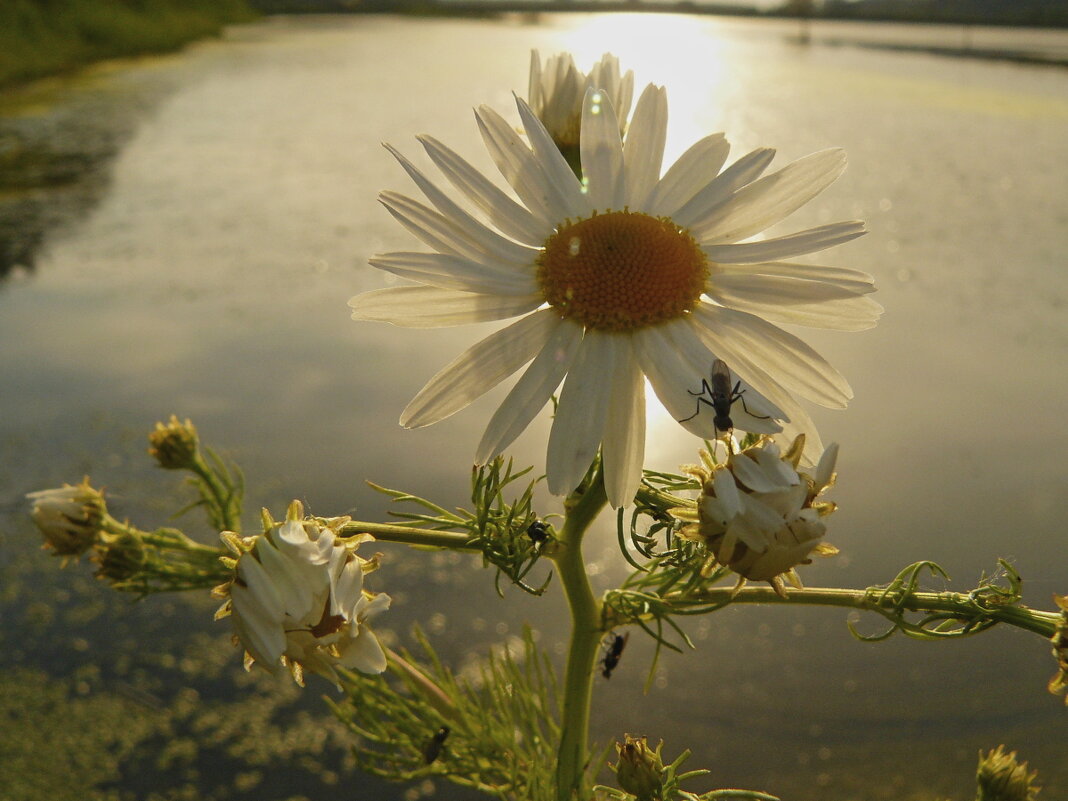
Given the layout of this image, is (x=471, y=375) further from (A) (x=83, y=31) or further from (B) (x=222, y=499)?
(A) (x=83, y=31)

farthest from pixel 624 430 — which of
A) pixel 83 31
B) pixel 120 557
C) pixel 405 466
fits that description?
pixel 83 31

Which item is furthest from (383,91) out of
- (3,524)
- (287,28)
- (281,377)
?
(287,28)

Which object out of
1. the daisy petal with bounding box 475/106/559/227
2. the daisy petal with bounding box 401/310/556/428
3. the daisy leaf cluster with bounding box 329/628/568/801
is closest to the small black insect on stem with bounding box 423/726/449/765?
the daisy leaf cluster with bounding box 329/628/568/801

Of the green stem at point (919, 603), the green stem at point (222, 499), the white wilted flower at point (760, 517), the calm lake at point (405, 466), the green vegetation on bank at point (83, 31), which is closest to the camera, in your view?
the white wilted flower at point (760, 517)

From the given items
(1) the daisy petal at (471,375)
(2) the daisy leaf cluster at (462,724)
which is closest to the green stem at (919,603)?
(1) the daisy petal at (471,375)

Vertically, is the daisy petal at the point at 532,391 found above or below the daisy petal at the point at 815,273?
below

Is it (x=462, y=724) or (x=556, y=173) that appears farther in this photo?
(x=462, y=724)

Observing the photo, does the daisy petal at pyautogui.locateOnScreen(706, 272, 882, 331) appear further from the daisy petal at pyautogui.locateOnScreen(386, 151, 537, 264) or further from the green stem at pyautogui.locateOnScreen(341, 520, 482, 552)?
the green stem at pyautogui.locateOnScreen(341, 520, 482, 552)

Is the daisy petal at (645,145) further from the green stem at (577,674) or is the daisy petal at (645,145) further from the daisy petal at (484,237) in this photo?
the green stem at (577,674)
